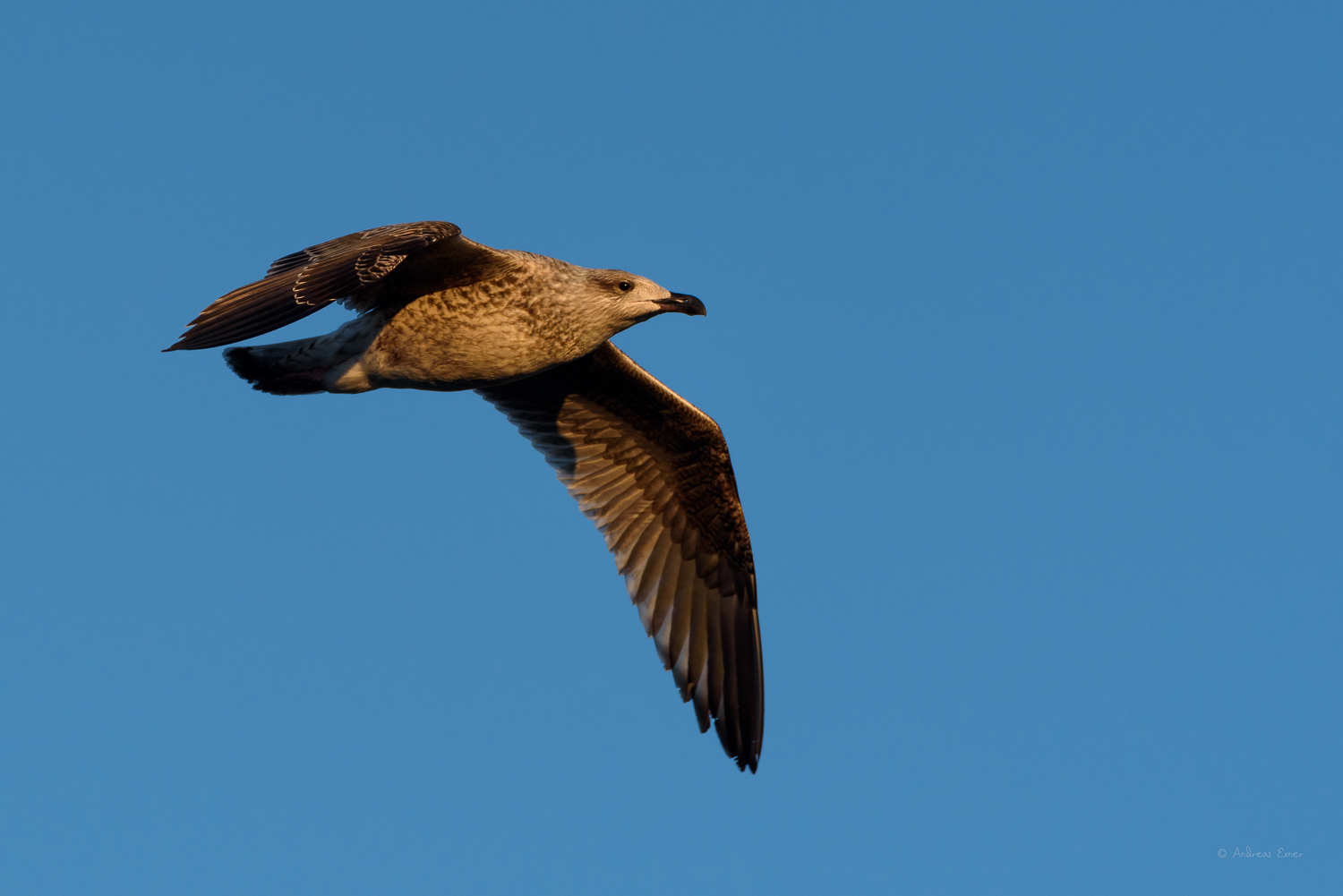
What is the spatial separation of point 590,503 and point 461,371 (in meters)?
2.81

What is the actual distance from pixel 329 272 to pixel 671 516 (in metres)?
4.65

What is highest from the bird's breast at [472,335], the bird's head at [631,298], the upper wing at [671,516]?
the bird's head at [631,298]

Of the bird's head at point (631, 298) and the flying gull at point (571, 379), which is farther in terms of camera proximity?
the bird's head at point (631, 298)

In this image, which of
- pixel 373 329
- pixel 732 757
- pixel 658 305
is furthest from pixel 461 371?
pixel 732 757

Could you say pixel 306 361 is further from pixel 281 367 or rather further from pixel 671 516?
pixel 671 516

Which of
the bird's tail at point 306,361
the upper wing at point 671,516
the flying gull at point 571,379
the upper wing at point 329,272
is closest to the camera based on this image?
the upper wing at point 329,272

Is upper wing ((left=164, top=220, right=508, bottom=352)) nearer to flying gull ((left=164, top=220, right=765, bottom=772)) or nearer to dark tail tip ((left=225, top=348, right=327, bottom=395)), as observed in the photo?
flying gull ((left=164, top=220, right=765, bottom=772))

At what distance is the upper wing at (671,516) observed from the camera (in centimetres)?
1161

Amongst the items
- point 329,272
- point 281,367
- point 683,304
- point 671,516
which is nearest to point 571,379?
point 671,516

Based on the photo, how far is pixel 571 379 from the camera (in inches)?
453

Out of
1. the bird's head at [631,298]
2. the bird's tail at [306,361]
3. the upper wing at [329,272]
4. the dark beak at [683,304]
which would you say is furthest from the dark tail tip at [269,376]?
the dark beak at [683,304]

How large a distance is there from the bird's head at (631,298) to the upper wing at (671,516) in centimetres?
151

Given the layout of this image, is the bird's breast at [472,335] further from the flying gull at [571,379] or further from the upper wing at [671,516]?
the upper wing at [671,516]

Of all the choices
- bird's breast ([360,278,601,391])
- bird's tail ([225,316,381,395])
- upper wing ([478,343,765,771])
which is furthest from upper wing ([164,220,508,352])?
upper wing ([478,343,765,771])
